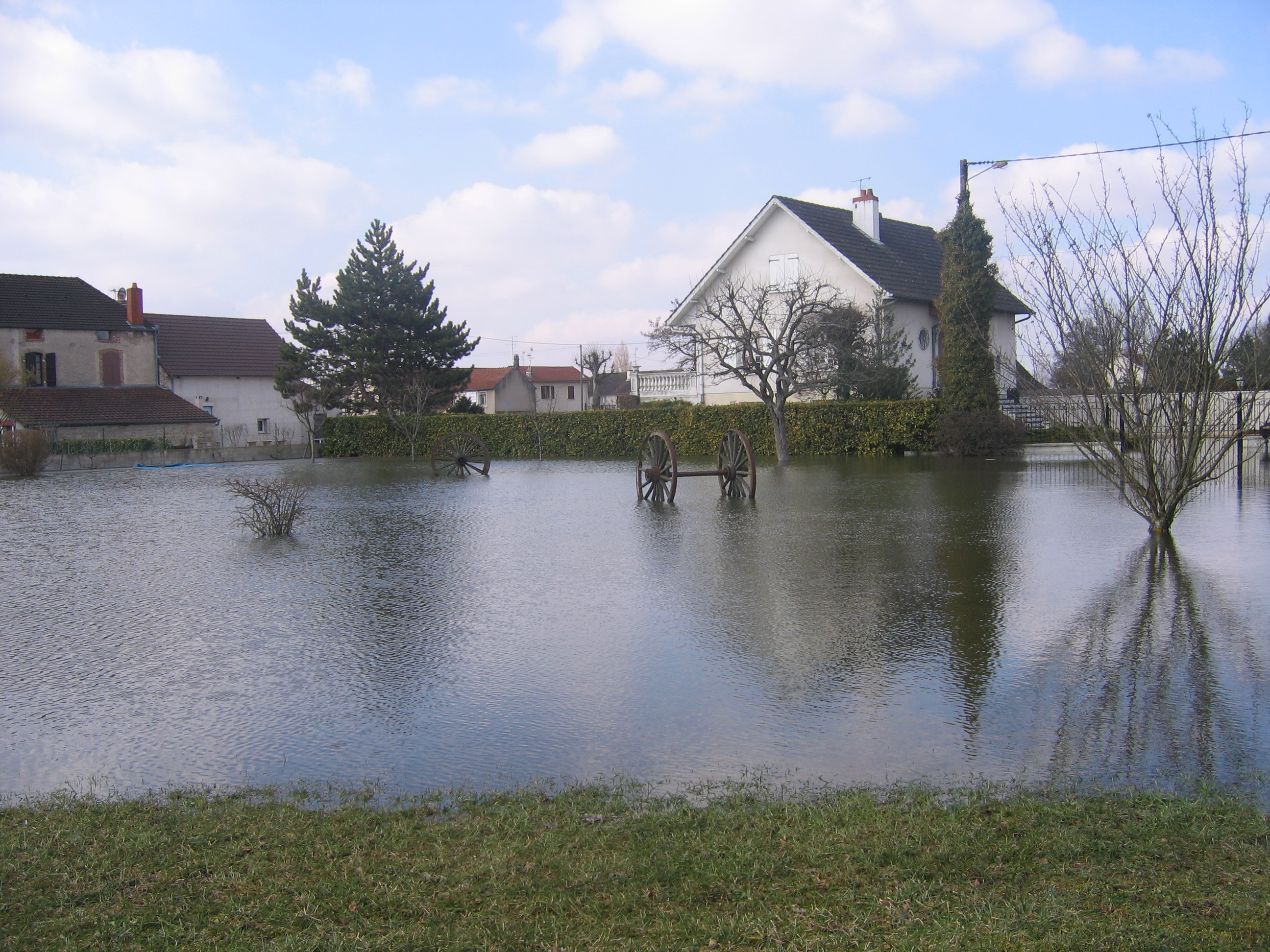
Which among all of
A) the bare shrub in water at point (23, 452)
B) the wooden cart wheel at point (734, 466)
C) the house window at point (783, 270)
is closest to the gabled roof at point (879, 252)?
the house window at point (783, 270)

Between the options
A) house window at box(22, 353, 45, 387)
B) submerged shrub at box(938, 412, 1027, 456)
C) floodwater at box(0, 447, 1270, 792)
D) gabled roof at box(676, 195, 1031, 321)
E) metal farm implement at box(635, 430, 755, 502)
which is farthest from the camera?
house window at box(22, 353, 45, 387)

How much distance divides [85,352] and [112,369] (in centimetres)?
134

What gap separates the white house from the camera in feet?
112

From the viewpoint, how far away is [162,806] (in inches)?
172

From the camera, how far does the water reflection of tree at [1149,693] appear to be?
15.5 feet

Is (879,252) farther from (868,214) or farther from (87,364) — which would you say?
(87,364)

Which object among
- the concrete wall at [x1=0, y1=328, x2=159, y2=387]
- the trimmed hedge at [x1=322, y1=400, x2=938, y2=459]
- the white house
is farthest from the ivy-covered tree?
the white house

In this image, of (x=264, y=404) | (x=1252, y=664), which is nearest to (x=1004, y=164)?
(x=1252, y=664)

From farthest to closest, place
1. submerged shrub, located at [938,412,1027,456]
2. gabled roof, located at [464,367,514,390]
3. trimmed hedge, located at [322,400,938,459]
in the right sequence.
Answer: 1. gabled roof, located at [464,367,514,390]
2. trimmed hedge, located at [322,400,938,459]
3. submerged shrub, located at [938,412,1027,456]

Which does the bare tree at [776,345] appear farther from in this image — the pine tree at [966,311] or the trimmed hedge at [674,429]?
the pine tree at [966,311]

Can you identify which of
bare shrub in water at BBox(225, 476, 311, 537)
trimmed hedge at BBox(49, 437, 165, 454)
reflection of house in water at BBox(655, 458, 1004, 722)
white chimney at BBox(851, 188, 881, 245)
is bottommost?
reflection of house in water at BBox(655, 458, 1004, 722)

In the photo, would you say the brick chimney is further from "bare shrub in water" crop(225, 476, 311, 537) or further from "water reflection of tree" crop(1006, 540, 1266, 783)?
"water reflection of tree" crop(1006, 540, 1266, 783)

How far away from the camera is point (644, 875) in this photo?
3.56 metres

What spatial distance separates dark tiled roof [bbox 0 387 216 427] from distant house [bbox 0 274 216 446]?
1.7 inches
